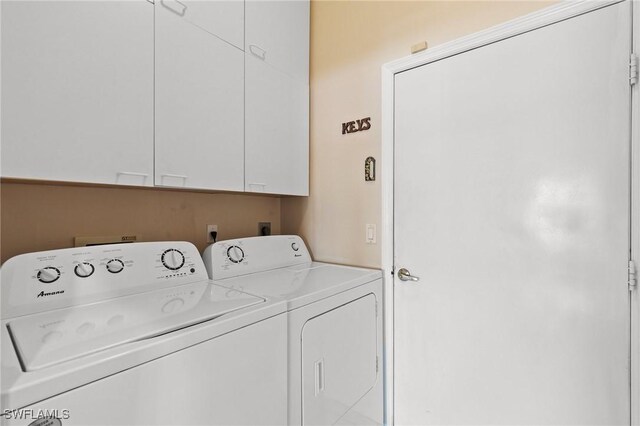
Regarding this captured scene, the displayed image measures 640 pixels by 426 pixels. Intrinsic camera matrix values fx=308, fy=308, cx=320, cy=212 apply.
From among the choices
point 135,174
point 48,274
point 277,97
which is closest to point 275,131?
point 277,97

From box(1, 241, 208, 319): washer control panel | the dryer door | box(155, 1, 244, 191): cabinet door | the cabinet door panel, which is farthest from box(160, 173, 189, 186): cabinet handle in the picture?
the dryer door

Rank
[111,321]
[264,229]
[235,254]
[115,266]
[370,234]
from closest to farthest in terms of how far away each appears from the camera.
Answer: [111,321] < [115,266] < [235,254] < [370,234] < [264,229]

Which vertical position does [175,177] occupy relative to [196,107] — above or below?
below

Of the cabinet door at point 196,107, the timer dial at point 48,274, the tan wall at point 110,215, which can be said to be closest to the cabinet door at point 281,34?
the cabinet door at point 196,107

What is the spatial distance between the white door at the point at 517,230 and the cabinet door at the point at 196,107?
874 mm

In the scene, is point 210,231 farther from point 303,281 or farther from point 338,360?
point 338,360

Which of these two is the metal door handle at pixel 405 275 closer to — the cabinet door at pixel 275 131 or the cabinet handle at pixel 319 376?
the cabinet handle at pixel 319 376

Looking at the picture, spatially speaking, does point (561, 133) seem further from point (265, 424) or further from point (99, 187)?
point (99, 187)

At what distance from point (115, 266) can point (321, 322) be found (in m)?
0.85

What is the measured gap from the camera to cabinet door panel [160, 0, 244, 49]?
1.36 meters

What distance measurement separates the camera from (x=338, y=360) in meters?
1.38

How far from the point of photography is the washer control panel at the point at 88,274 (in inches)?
39.9

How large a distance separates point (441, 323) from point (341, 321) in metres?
0.54

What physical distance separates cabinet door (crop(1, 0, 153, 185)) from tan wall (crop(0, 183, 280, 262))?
1.06 feet
